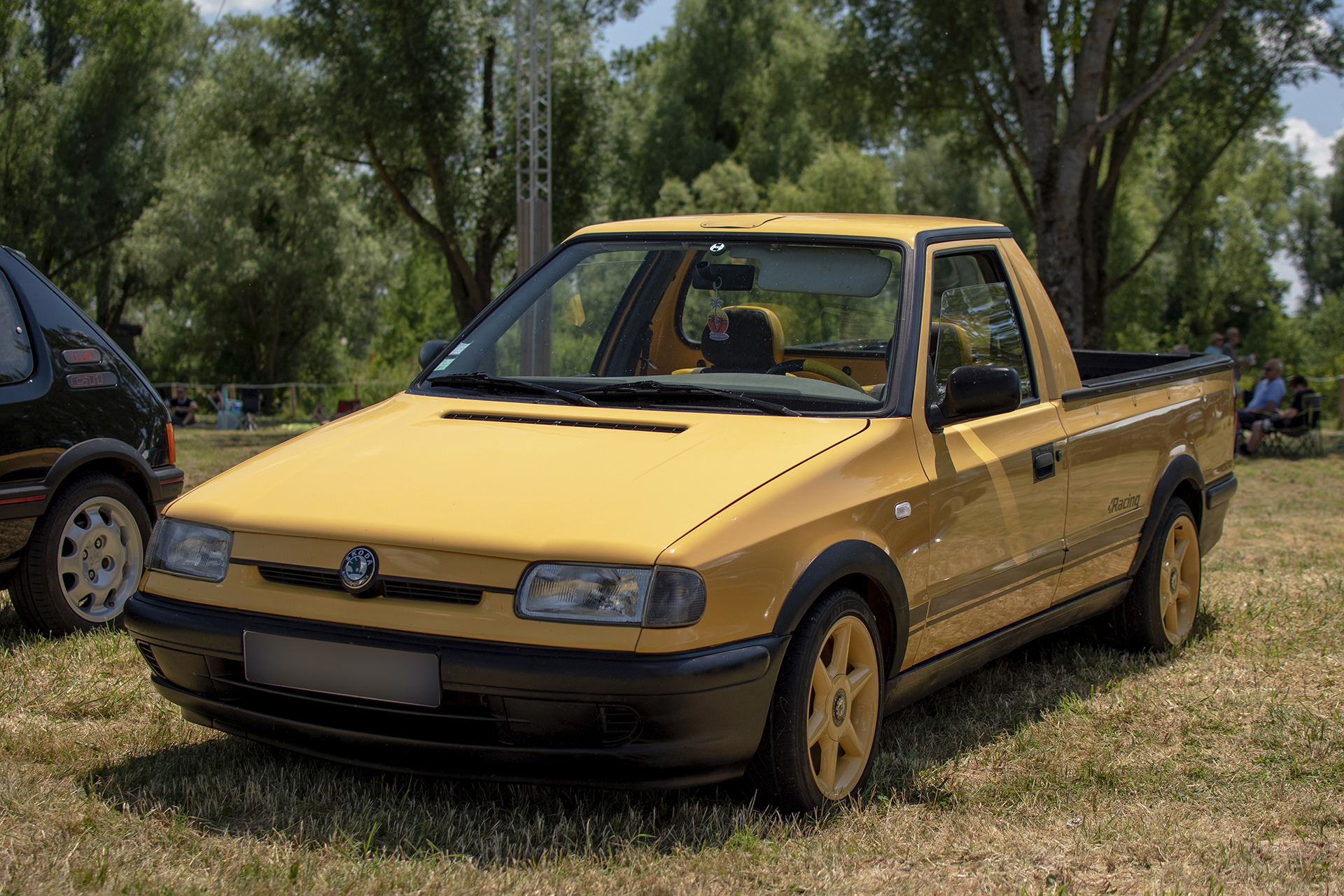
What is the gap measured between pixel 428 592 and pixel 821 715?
3.59ft

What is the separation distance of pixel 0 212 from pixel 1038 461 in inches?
1259

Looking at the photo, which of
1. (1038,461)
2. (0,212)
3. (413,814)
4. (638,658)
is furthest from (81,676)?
(0,212)

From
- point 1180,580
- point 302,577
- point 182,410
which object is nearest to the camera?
point 302,577

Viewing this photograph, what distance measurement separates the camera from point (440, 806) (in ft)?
10.7

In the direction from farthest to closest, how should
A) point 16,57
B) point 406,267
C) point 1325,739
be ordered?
point 406,267 → point 16,57 → point 1325,739

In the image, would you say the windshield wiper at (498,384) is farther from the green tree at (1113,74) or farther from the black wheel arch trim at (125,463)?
the green tree at (1113,74)

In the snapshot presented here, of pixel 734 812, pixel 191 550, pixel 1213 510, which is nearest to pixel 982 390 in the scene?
pixel 734 812

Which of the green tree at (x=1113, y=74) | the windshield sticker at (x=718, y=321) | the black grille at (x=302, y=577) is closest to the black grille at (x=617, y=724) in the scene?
the black grille at (x=302, y=577)

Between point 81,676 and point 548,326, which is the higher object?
point 548,326

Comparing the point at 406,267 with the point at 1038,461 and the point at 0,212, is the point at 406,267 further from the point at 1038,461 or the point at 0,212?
the point at 1038,461

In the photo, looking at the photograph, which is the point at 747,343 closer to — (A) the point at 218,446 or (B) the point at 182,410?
(A) the point at 218,446

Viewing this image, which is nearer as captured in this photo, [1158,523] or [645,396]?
[645,396]

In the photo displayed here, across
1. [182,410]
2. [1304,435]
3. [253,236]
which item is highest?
[253,236]

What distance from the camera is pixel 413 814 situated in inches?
125
